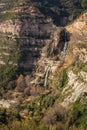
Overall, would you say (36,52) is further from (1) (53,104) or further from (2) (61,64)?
(1) (53,104)

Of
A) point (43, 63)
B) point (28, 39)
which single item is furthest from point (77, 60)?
point (28, 39)

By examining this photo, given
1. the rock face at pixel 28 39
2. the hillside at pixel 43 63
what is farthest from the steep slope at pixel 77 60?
the rock face at pixel 28 39

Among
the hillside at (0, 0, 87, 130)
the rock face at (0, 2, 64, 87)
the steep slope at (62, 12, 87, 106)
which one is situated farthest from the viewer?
the rock face at (0, 2, 64, 87)

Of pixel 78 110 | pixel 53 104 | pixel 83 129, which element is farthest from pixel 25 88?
pixel 83 129

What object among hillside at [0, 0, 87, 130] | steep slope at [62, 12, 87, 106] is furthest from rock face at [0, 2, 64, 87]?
steep slope at [62, 12, 87, 106]

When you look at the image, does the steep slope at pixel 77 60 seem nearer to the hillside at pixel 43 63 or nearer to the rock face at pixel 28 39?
the hillside at pixel 43 63

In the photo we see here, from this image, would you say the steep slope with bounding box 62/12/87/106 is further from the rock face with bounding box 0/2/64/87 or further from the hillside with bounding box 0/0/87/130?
the rock face with bounding box 0/2/64/87

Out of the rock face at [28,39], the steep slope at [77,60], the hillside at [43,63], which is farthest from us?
the rock face at [28,39]

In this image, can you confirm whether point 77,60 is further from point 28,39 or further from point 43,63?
point 28,39

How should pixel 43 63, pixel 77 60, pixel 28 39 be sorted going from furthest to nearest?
1. pixel 28 39
2. pixel 43 63
3. pixel 77 60
